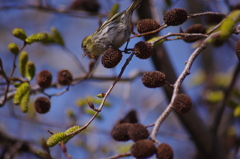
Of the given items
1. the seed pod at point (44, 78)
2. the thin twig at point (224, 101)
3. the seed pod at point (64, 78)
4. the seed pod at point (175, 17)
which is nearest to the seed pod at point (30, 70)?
the seed pod at point (44, 78)

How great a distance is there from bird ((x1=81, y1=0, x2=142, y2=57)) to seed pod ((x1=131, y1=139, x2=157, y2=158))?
879 mm

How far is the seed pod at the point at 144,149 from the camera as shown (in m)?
1.06

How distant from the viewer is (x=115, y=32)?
193 centimetres

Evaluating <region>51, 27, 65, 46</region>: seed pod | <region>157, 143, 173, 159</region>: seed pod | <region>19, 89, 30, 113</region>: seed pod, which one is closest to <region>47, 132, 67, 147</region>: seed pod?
<region>157, 143, 173, 159</region>: seed pod

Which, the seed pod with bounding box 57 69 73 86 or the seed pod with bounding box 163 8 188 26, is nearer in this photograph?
the seed pod with bounding box 163 8 188 26

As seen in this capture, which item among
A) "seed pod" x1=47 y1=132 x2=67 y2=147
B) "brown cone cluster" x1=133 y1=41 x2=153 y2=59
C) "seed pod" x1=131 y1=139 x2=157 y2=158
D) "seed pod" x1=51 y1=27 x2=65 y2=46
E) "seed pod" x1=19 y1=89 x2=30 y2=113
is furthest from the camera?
"seed pod" x1=51 y1=27 x2=65 y2=46

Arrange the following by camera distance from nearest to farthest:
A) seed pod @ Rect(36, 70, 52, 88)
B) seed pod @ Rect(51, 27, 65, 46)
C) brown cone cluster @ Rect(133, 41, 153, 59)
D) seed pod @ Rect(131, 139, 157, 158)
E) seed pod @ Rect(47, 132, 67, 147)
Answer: seed pod @ Rect(131, 139, 157, 158)
seed pod @ Rect(47, 132, 67, 147)
brown cone cluster @ Rect(133, 41, 153, 59)
seed pod @ Rect(36, 70, 52, 88)
seed pod @ Rect(51, 27, 65, 46)

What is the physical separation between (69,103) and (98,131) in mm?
2836

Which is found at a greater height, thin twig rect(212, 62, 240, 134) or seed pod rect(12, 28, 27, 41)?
seed pod rect(12, 28, 27, 41)

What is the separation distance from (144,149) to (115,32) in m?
1.01

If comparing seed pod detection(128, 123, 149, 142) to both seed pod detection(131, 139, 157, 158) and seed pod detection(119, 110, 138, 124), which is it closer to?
seed pod detection(131, 139, 157, 158)

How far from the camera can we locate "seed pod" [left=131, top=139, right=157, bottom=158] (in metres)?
1.06

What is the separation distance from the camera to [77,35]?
725 centimetres

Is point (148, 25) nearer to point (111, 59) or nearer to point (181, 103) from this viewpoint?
point (111, 59)
